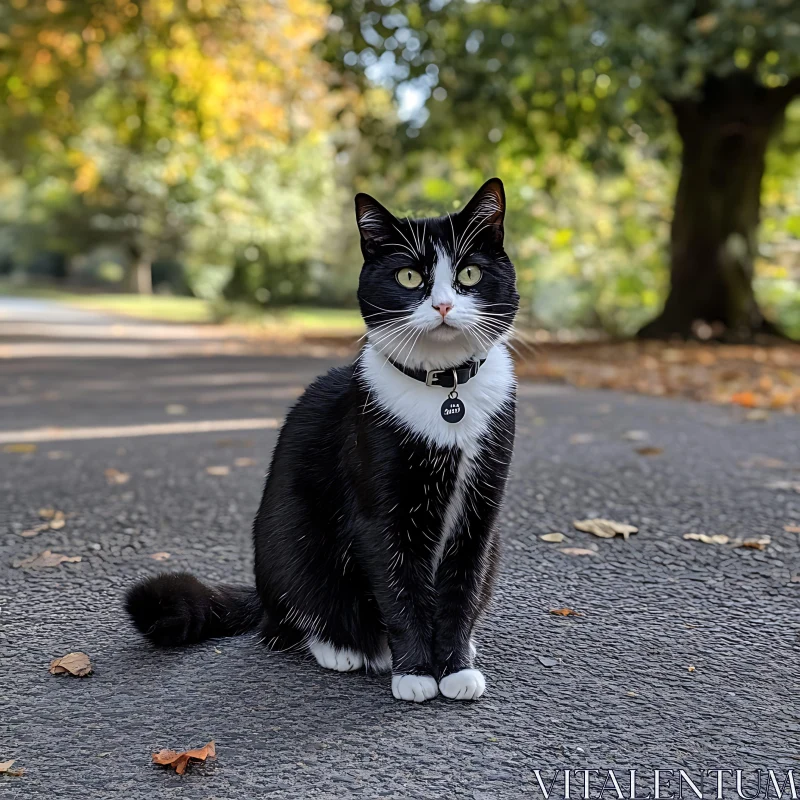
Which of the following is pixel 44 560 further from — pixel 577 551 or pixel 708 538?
pixel 708 538

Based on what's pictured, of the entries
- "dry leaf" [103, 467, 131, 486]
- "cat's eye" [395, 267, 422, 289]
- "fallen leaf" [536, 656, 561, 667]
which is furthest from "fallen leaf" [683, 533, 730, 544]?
"dry leaf" [103, 467, 131, 486]

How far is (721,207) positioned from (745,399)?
6.21 m

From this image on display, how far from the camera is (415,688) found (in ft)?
7.44

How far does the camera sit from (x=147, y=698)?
7.54ft

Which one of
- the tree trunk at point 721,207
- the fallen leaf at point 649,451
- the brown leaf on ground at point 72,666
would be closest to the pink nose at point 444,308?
the brown leaf on ground at point 72,666

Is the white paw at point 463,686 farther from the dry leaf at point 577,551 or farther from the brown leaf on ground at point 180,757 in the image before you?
the dry leaf at point 577,551

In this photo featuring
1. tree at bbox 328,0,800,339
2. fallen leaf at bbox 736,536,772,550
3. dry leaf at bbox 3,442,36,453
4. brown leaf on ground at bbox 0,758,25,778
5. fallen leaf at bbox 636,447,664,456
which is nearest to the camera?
brown leaf on ground at bbox 0,758,25,778

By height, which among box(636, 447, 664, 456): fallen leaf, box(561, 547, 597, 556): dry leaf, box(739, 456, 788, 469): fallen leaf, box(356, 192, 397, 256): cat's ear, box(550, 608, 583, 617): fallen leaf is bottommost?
box(636, 447, 664, 456): fallen leaf

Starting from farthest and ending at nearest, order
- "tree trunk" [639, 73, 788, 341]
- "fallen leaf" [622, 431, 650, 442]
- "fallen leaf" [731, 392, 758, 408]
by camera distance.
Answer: "tree trunk" [639, 73, 788, 341] < "fallen leaf" [731, 392, 758, 408] < "fallen leaf" [622, 431, 650, 442]

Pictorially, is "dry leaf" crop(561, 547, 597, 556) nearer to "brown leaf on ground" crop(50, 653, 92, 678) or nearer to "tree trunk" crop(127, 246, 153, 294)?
"brown leaf on ground" crop(50, 653, 92, 678)

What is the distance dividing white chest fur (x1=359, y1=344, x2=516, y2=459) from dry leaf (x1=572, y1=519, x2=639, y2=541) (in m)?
1.61

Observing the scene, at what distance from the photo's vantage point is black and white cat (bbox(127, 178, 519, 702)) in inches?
89.0

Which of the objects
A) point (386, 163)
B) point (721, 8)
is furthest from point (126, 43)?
point (721, 8)

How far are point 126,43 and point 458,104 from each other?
867cm
